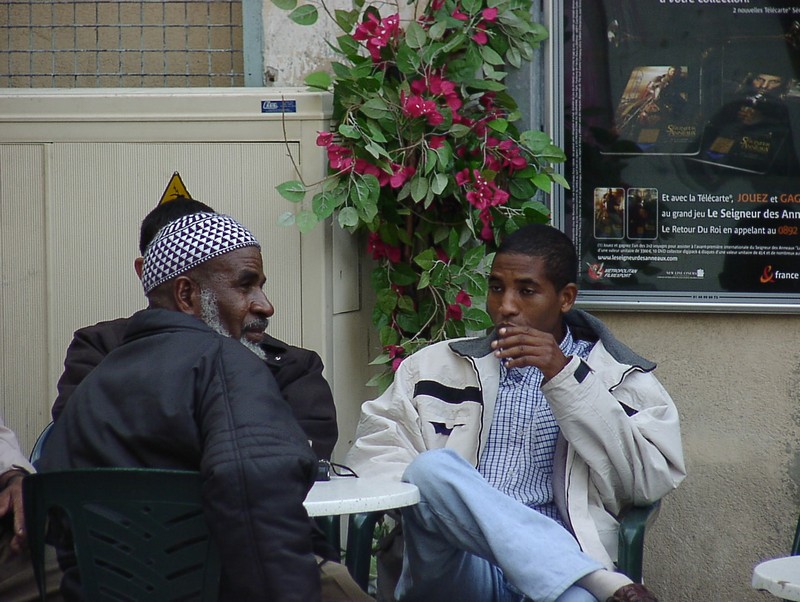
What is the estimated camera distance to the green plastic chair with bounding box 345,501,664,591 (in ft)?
10.9

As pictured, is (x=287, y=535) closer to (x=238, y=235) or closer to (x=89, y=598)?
(x=89, y=598)

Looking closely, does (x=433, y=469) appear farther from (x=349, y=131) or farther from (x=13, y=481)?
(x=349, y=131)

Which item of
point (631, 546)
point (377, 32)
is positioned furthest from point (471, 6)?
point (631, 546)

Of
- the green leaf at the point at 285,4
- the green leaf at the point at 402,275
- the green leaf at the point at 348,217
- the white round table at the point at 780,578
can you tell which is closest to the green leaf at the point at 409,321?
the green leaf at the point at 402,275

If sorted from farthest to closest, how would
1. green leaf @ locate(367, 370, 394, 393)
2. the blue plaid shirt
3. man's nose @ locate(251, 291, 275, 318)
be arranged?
1. green leaf @ locate(367, 370, 394, 393)
2. the blue plaid shirt
3. man's nose @ locate(251, 291, 275, 318)

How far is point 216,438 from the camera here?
2.27m

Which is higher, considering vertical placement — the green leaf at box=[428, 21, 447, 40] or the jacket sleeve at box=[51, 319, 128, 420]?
the green leaf at box=[428, 21, 447, 40]

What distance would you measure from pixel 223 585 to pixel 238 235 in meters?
1.18

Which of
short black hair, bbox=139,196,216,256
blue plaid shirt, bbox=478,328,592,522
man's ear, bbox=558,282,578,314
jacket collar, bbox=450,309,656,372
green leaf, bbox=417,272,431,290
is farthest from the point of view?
green leaf, bbox=417,272,431,290

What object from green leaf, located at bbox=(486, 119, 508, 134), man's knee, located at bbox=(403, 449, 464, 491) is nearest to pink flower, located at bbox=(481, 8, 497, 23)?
green leaf, located at bbox=(486, 119, 508, 134)

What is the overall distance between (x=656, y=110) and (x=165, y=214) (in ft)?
6.28

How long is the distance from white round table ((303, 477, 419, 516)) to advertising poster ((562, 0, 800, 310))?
1.93 m

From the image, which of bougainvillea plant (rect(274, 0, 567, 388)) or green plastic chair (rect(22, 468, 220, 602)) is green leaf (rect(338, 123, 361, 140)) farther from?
green plastic chair (rect(22, 468, 220, 602))

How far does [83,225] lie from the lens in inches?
177
